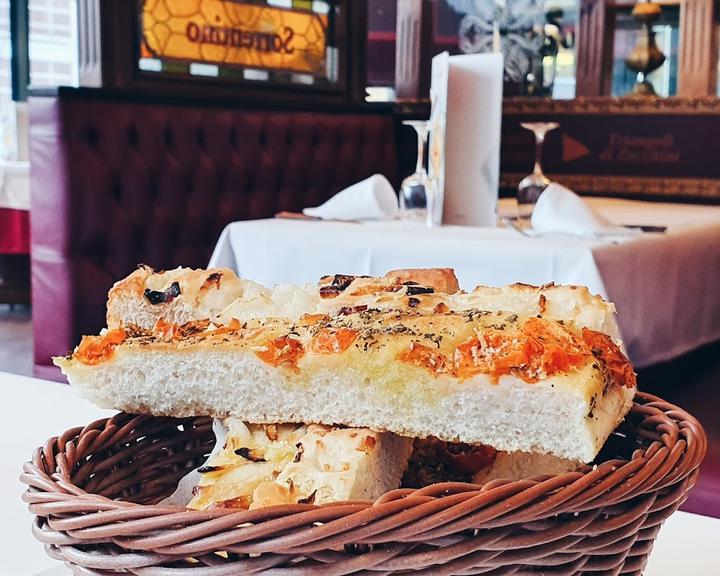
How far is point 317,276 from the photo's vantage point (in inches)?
91.2

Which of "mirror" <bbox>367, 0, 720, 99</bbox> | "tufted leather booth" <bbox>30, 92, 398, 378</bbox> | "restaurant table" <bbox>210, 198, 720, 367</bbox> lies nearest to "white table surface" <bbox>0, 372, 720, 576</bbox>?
"restaurant table" <bbox>210, 198, 720, 367</bbox>

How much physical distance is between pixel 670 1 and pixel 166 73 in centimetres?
381

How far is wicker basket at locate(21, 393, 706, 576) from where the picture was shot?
0.49m

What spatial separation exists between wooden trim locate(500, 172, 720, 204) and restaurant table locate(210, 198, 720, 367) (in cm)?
213

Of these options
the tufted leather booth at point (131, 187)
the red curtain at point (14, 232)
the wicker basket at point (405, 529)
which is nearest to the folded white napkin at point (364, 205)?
the tufted leather booth at point (131, 187)

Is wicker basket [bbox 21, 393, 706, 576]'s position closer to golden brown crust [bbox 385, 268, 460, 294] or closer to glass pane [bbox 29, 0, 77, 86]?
golden brown crust [bbox 385, 268, 460, 294]

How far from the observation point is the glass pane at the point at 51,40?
850 cm

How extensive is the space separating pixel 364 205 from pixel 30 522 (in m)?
1.87

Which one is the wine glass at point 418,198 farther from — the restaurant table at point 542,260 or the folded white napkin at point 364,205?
the folded white napkin at point 364,205

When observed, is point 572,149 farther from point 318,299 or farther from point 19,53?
point 19,53

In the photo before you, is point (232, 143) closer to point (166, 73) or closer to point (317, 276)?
point (166, 73)

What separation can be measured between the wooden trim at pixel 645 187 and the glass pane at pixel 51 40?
5257mm

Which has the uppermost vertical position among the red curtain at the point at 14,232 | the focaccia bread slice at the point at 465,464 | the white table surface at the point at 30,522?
the focaccia bread slice at the point at 465,464

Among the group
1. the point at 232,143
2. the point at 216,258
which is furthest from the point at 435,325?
the point at 232,143
